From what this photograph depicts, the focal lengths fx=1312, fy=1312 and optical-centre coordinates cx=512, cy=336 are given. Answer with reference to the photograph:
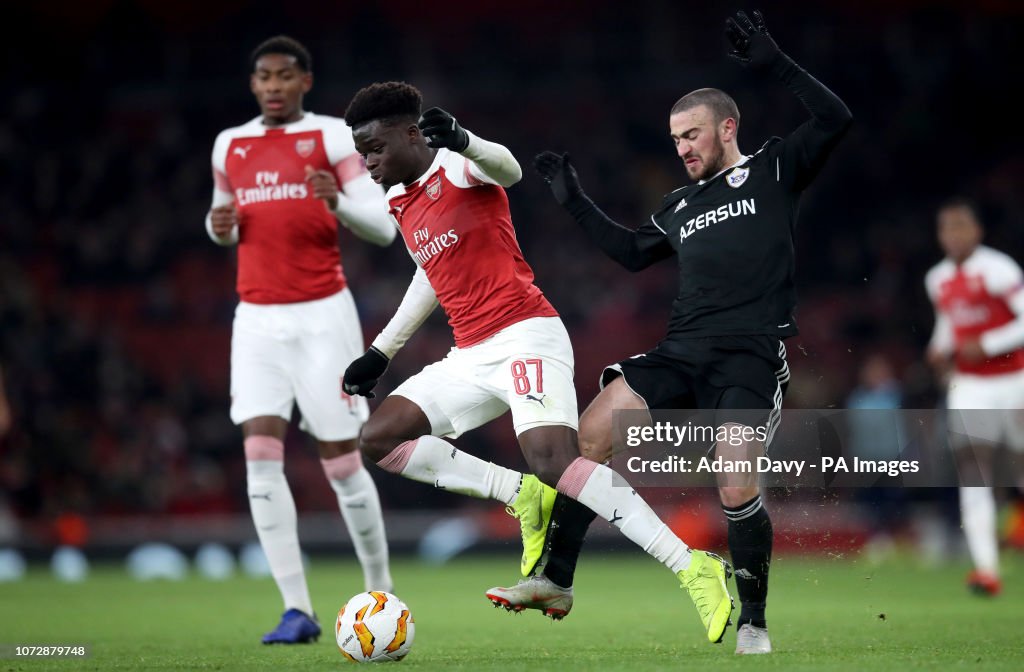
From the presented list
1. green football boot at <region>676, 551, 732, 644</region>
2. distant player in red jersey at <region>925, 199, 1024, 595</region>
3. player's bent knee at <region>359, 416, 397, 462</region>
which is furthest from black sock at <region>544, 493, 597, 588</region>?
distant player in red jersey at <region>925, 199, 1024, 595</region>

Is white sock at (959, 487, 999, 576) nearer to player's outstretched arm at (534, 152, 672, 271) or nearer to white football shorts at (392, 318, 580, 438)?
player's outstretched arm at (534, 152, 672, 271)

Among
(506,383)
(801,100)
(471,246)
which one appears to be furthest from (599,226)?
(801,100)

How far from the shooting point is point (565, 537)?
5789 mm

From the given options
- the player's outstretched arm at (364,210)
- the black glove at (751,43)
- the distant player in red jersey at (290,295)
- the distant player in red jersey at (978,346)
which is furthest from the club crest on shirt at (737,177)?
the distant player in red jersey at (978,346)

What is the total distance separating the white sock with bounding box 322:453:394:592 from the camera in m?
6.93

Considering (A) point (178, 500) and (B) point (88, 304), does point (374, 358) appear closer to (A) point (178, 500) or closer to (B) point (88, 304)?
(A) point (178, 500)

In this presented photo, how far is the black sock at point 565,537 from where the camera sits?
18.8 ft

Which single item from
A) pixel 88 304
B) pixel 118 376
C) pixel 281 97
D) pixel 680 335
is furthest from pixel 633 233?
pixel 88 304

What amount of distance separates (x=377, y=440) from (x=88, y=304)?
13201mm

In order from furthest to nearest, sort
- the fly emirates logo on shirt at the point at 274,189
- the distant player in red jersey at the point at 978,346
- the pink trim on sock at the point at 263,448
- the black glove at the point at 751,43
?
the distant player in red jersey at the point at 978,346, the fly emirates logo on shirt at the point at 274,189, the pink trim on sock at the point at 263,448, the black glove at the point at 751,43

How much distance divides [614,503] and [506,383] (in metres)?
0.70

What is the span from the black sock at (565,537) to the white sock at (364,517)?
4.73 feet

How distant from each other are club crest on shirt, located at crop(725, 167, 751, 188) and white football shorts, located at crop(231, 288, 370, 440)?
2277 millimetres

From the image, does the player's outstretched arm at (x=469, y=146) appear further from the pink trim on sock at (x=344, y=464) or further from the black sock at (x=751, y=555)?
the pink trim on sock at (x=344, y=464)
